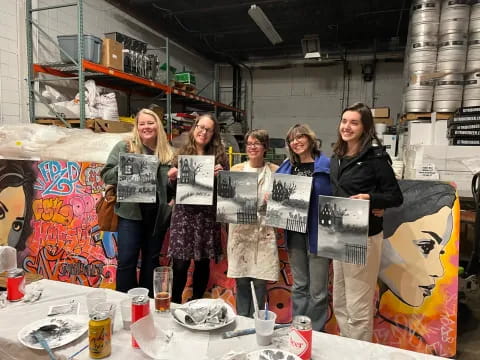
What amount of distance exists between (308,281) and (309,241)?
0.30 m

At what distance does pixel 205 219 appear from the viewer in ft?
6.81

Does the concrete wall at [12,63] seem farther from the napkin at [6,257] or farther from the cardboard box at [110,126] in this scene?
the napkin at [6,257]

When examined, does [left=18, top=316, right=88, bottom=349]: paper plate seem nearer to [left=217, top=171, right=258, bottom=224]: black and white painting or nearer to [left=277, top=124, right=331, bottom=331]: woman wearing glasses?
[left=217, top=171, right=258, bottom=224]: black and white painting

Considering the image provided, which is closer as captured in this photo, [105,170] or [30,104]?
[105,170]

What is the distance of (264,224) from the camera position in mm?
1906

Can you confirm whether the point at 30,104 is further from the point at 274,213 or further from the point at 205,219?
the point at 274,213

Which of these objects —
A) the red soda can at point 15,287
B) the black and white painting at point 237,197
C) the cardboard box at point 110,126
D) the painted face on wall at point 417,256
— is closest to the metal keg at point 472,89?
the painted face on wall at point 417,256

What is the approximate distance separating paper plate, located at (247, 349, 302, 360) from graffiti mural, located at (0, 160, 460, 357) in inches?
48.8

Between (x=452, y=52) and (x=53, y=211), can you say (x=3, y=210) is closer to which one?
(x=53, y=211)

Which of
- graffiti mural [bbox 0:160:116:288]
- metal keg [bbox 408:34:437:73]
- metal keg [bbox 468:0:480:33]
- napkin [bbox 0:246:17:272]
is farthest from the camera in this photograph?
metal keg [bbox 408:34:437:73]

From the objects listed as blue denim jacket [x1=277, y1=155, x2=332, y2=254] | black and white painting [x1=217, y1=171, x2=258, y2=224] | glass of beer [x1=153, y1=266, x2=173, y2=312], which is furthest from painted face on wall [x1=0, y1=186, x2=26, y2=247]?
blue denim jacket [x1=277, y1=155, x2=332, y2=254]

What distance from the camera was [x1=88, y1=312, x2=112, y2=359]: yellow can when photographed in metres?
1.04

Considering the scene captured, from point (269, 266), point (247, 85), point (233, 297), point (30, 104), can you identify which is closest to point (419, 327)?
point (269, 266)

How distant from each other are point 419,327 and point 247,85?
722 centimetres
